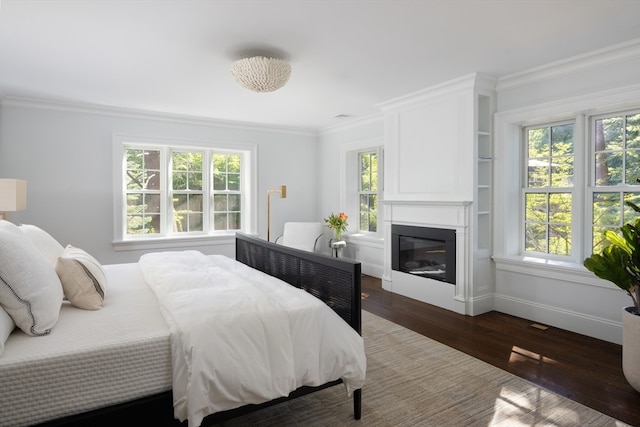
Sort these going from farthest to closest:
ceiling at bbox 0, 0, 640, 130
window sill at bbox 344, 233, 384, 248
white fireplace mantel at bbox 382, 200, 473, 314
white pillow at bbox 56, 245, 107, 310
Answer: window sill at bbox 344, 233, 384, 248 → white fireplace mantel at bbox 382, 200, 473, 314 → ceiling at bbox 0, 0, 640, 130 → white pillow at bbox 56, 245, 107, 310

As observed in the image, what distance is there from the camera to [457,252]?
3986 millimetres

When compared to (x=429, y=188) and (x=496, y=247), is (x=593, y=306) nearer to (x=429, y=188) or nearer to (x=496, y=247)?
(x=496, y=247)

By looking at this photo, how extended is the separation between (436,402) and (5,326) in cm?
224

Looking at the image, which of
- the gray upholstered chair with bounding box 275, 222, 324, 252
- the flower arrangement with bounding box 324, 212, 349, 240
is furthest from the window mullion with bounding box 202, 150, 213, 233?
the flower arrangement with bounding box 324, 212, 349, 240

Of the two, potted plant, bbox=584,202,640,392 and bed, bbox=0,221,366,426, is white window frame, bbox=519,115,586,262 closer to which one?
potted plant, bbox=584,202,640,392

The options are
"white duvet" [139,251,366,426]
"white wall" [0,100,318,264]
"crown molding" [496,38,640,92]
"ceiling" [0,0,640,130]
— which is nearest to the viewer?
"white duvet" [139,251,366,426]

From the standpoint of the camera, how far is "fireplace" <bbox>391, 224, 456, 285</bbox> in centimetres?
408

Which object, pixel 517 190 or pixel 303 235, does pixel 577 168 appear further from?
pixel 303 235

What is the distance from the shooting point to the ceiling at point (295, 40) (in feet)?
7.96

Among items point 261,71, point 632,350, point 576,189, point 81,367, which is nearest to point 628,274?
point 632,350

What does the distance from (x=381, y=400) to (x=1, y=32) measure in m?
3.75

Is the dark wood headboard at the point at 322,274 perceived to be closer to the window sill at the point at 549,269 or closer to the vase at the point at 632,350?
the vase at the point at 632,350

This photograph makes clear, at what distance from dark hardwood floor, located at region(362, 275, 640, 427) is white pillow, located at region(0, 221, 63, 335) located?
282cm

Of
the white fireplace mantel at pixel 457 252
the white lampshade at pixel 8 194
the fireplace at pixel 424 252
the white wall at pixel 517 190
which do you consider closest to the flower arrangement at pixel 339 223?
the white fireplace mantel at pixel 457 252
